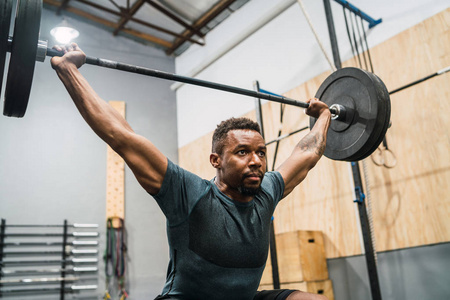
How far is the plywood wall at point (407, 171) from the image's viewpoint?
3143 millimetres

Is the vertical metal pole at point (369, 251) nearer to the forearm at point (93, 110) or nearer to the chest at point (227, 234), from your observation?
the chest at point (227, 234)

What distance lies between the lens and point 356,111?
2223 millimetres

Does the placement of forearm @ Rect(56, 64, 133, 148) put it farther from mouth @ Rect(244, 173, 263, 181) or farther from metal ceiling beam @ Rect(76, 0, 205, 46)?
metal ceiling beam @ Rect(76, 0, 205, 46)

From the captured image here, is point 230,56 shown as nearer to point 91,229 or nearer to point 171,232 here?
point 91,229

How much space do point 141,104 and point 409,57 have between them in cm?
391

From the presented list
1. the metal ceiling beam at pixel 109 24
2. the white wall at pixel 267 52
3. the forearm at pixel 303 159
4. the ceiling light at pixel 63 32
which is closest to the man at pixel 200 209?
the forearm at pixel 303 159

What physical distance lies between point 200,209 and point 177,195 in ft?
0.34

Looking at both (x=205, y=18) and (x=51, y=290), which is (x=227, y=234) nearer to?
(x=51, y=290)

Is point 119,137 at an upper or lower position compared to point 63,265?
upper

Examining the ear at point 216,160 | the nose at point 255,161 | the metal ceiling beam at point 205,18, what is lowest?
the nose at point 255,161

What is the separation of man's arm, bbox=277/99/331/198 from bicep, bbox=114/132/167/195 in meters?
0.75

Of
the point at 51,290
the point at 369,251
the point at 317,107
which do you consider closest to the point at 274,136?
the point at 369,251

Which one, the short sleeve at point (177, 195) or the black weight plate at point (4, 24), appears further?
the short sleeve at point (177, 195)

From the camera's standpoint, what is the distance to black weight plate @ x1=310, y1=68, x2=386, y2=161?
210 cm
